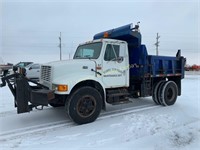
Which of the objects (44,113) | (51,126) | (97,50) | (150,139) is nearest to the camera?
(150,139)

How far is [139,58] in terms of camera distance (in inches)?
264

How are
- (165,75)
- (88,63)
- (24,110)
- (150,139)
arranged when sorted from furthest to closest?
(165,75) → (88,63) → (24,110) → (150,139)

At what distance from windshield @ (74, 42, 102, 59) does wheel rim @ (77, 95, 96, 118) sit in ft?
4.27

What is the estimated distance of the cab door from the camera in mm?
5680

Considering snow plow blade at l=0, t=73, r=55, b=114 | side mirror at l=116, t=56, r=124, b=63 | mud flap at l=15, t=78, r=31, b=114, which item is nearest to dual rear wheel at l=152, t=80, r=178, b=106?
side mirror at l=116, t=56, r=124, b=63

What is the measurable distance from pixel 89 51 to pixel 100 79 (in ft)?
3.52

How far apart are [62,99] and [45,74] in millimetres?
874

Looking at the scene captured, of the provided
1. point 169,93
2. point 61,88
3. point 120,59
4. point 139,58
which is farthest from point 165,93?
point 61,88

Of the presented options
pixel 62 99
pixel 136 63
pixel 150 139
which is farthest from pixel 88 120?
pixel 136 63

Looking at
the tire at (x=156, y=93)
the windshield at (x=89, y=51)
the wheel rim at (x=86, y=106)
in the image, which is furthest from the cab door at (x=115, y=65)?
the tire at (x=156, y=93)

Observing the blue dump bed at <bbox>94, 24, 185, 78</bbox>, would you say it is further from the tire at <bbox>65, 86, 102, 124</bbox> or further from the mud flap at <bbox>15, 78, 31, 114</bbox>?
the mud flap at <bbox>15, 78, 31, 114</bbox>

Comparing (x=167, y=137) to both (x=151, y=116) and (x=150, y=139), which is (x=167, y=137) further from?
(x=151, y=116)

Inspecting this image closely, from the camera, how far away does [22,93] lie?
458cm

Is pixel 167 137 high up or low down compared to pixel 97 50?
down
